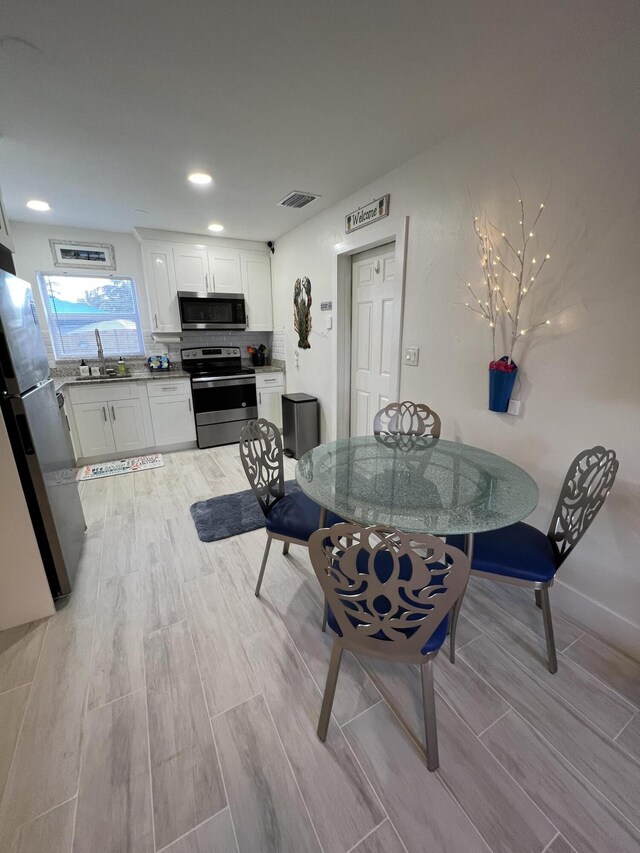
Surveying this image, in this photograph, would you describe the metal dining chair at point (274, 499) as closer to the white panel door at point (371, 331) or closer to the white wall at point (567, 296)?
the white wall at point (567, 296)

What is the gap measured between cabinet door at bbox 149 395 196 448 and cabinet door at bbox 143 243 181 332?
843 mm

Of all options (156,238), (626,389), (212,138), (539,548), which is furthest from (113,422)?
(626,389)

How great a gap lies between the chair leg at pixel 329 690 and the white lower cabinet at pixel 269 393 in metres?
3.41

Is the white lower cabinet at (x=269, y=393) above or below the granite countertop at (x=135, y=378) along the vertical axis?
below

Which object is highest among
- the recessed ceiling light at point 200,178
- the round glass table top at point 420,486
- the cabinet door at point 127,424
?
the recessed ceiling light at point 200,178

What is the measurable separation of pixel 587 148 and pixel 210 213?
114 inches

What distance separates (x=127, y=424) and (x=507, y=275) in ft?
12.4

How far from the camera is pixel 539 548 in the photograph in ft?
4.74

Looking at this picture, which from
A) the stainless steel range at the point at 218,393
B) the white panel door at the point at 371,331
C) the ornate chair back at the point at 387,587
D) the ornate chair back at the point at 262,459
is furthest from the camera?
the stainless steel range at the point at 218,393

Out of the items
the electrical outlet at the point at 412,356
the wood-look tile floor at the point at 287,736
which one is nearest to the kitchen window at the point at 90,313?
the wood-look tile floor at the point at 287,736

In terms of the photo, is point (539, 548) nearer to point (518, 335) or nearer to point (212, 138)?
point (518, 335)

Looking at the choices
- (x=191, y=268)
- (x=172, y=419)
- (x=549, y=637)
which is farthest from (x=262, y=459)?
(x=191, y=268)

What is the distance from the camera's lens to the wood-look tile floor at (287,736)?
99 cm

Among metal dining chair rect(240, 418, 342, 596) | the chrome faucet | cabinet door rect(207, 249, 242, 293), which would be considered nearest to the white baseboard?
metal dining chair rect(240, 418, 342, 596)
